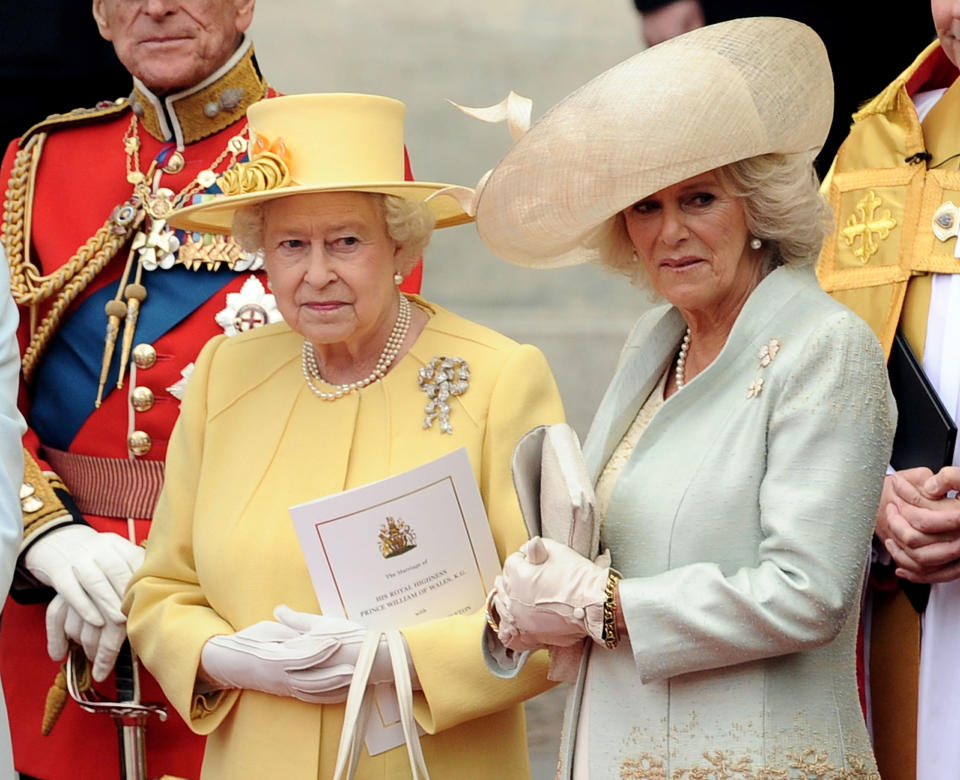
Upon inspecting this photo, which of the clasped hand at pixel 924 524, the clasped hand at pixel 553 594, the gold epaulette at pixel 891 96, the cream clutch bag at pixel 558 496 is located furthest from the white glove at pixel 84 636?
the gold epaulette at pixel 891 96

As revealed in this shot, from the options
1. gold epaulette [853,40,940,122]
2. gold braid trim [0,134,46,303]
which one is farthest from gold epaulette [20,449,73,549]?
gold epaulette [853,40,940,122]

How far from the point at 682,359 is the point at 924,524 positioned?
1.54ft

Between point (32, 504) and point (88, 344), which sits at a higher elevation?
point (88, 344)

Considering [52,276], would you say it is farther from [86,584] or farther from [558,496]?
[558,496]

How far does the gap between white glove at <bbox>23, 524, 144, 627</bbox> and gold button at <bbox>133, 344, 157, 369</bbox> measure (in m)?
0.34

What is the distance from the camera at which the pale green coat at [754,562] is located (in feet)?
7.38

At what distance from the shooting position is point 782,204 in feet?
7.98

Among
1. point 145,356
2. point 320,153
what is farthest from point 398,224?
point 145,356

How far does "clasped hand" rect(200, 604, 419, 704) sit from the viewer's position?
2.70 metres

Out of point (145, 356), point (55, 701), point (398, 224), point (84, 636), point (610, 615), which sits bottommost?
point (55, 701)

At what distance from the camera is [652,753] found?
2.34 metres

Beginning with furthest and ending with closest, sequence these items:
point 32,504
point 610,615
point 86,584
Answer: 1. point 32,504
2. point 86,584
3. point 610,615

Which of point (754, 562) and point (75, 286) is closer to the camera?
point (754, 562)

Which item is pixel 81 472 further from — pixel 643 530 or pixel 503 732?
pixel 643 530
